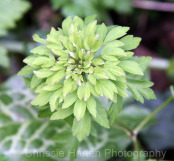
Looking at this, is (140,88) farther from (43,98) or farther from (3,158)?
(3,158)

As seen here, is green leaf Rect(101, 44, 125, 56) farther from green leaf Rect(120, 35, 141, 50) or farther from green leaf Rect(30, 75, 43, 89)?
green leaf Rect(30, 75, 43, 89)

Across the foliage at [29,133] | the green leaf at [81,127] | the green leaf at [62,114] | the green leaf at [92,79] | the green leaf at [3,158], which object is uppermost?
the green leaf at [92,79]

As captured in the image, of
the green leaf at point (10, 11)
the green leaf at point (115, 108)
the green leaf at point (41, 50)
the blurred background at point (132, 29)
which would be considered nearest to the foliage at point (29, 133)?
the blurred background at point (132, 29)

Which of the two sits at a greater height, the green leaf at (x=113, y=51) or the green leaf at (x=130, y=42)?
the green leaf at (x=130, y=42)

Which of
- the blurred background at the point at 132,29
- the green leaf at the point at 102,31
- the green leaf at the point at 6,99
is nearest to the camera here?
the green leaf at the point at 102,31

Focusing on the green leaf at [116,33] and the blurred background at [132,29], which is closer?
the green leaf at [116,33]

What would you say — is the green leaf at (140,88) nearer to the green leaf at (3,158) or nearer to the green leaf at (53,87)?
the green leaf at (53,87)

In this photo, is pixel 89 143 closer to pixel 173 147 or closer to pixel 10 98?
pixel 10 98
